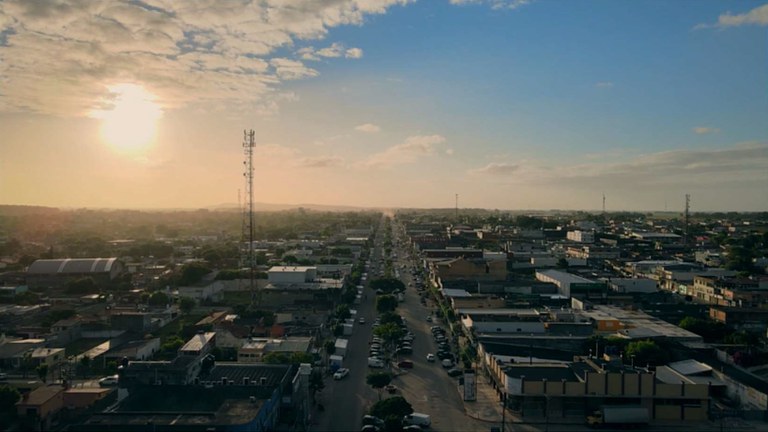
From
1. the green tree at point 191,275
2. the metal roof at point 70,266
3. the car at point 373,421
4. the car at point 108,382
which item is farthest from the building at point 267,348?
the metal roof at point 70,266

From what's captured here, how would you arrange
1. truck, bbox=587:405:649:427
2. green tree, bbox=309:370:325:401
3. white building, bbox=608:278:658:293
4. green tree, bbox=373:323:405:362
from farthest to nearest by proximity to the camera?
1. white building, bbox=608:278:658:293
2. green tree, bbox=373:323:405:362
3. green tree, bbox=309:370:325:401
4. truck, bbox=587:405:649:427

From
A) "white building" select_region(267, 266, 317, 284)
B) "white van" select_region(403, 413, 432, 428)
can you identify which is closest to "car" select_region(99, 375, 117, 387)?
"white van" select_region(403, 413, 432, 428)

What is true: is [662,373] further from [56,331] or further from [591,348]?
[56,331]

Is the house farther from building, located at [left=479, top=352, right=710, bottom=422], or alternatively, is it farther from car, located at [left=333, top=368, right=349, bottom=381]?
building, located at [left=479, top=352, right=710, bottom=422]

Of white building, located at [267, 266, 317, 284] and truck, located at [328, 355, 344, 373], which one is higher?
white building, located at [267, 266, 317, 284]

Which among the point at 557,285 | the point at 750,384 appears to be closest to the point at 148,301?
the point at 557,285

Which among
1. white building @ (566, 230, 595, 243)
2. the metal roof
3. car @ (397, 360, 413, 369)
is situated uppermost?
white building @ (566, 230, 595, 243)

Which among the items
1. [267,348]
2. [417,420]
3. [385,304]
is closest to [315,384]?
[417,420]
